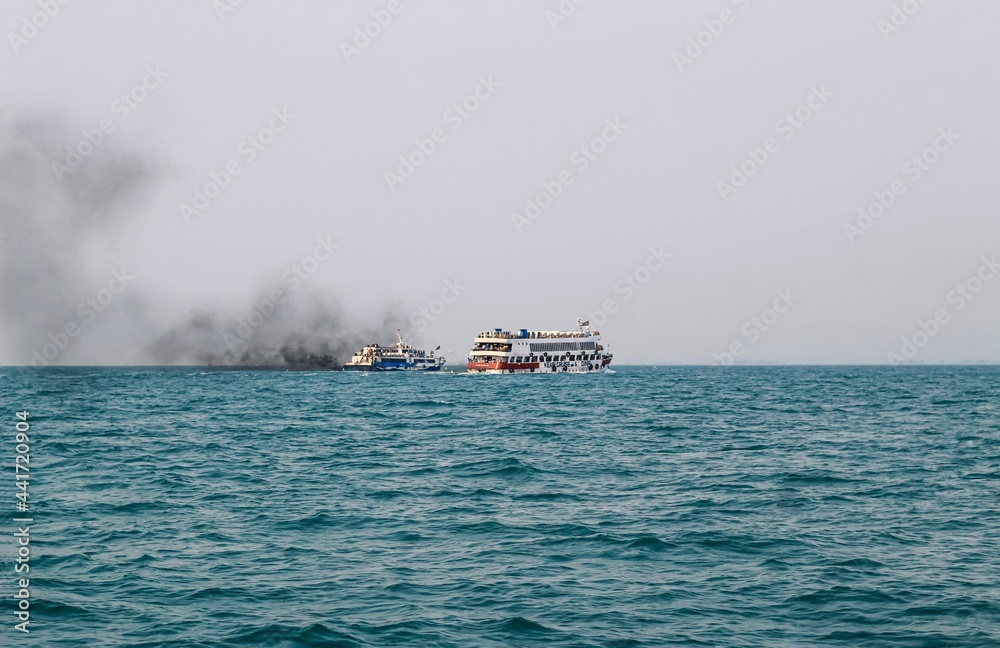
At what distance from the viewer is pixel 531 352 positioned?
546 feet

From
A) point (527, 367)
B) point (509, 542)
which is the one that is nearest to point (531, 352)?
point (527, 367)

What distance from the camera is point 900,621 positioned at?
1447 centimetres

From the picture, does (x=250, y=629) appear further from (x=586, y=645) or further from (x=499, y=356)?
(x=499, y=356)

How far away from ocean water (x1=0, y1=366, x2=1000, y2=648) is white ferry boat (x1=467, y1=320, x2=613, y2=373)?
120241 millimetres

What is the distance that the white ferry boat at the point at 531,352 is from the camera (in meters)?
163

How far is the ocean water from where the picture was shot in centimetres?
1427

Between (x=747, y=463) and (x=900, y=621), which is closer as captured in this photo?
(x=900, y=621)

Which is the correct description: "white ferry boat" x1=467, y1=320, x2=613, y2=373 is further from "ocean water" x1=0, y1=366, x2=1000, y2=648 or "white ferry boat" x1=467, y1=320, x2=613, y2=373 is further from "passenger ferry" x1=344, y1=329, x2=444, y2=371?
"ocean water" x1=0, y1=366, x2=1000, y2=648

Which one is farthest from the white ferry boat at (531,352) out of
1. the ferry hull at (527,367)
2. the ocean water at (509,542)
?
the ocean water at (509,542)

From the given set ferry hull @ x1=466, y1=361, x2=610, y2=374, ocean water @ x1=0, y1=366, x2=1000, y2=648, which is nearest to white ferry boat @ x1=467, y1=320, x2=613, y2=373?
ferry hull @ x1=466, y1=361, x2=610, y2=374

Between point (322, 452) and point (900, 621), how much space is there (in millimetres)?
27244

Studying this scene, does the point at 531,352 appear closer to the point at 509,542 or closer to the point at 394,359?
the point at 394,359

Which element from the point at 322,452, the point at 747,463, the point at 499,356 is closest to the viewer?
the point at 747,463

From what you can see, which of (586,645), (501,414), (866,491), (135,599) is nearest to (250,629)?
(135,599)
